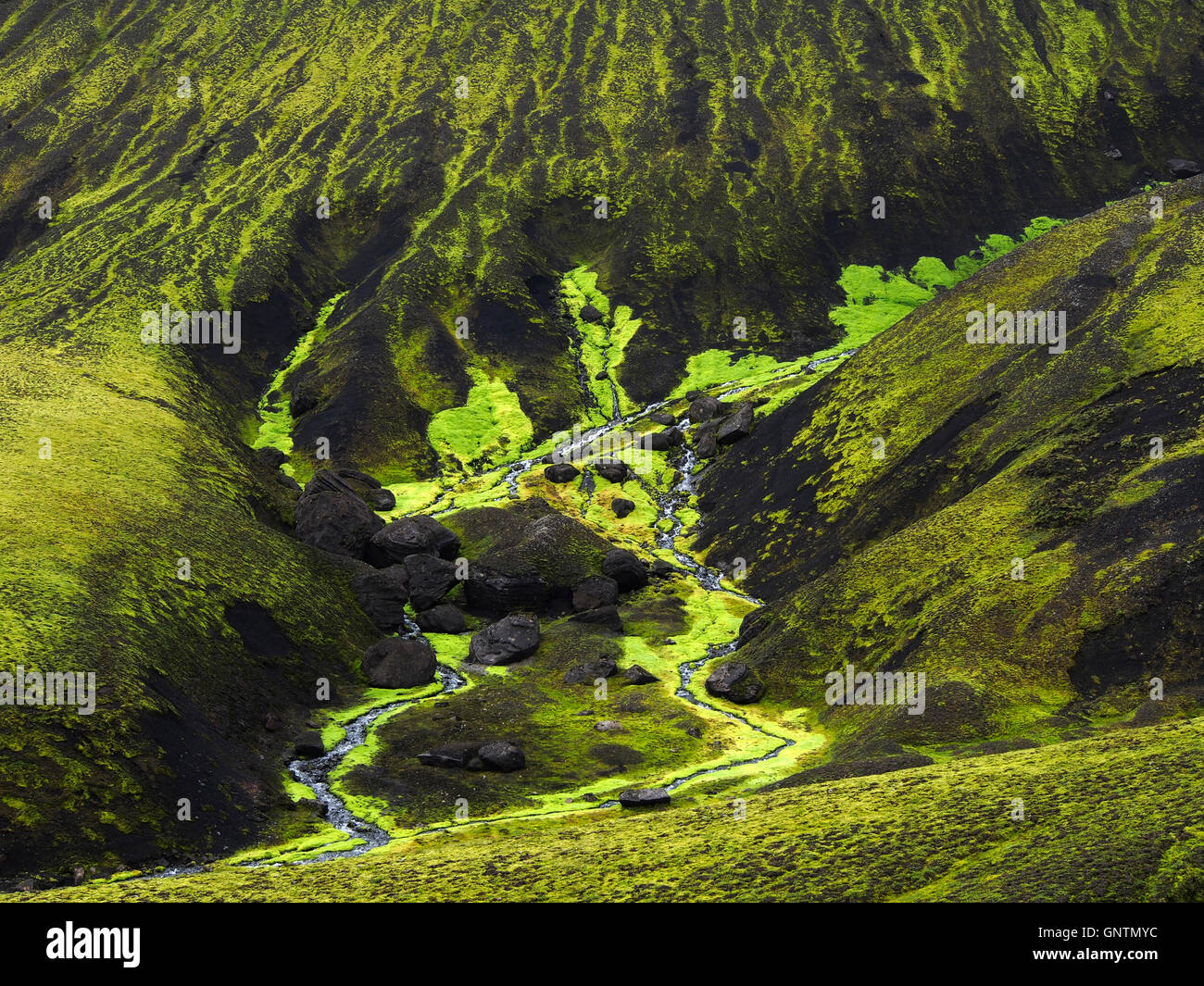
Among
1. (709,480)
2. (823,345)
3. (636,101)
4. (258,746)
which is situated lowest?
(258,746)

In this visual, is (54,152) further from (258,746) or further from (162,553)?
(258,746)

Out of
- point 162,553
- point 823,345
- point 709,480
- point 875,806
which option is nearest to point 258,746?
point 162,553

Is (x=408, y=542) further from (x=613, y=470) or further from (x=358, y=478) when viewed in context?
(x=613, y=470)

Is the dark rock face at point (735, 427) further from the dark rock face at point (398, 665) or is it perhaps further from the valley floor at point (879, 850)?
Answer: the valley floor at point (879, 850)

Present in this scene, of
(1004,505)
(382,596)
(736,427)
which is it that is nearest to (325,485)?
(382,596)

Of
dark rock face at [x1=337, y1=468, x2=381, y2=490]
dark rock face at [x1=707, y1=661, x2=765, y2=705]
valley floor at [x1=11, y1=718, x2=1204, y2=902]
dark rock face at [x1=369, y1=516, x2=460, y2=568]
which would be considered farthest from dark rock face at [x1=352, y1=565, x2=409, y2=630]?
valley floor at [x1=11, y1=718, x2=1204, y2=902]
